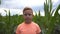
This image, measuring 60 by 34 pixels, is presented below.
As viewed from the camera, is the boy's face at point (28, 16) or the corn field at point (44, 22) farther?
the corn field at point (44, 22)

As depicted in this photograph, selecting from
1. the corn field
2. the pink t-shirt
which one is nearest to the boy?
the pink t-shirt

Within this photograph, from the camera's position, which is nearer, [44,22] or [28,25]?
[28,25]

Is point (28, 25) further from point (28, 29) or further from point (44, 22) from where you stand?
point (44, 22)

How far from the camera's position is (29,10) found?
2914mm

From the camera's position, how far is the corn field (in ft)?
11.3

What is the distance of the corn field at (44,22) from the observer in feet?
11.3

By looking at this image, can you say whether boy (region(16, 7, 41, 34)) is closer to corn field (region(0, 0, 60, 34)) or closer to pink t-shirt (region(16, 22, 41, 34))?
pink t-shirt (region(16, 22, 41, 34))

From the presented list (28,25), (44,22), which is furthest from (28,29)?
(44,22)

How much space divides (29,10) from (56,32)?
914mm

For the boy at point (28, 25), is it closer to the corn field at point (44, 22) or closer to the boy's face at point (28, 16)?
the boy's face at point (28, 16)

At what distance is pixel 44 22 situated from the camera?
3.57m

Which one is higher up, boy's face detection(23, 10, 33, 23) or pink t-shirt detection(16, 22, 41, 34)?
boy's face detection(23, 10, 33, 23)

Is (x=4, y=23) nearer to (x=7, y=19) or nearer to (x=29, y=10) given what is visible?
(x=7, y=19)

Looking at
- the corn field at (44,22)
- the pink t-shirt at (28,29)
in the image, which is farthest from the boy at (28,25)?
the corn field at (44,22)
